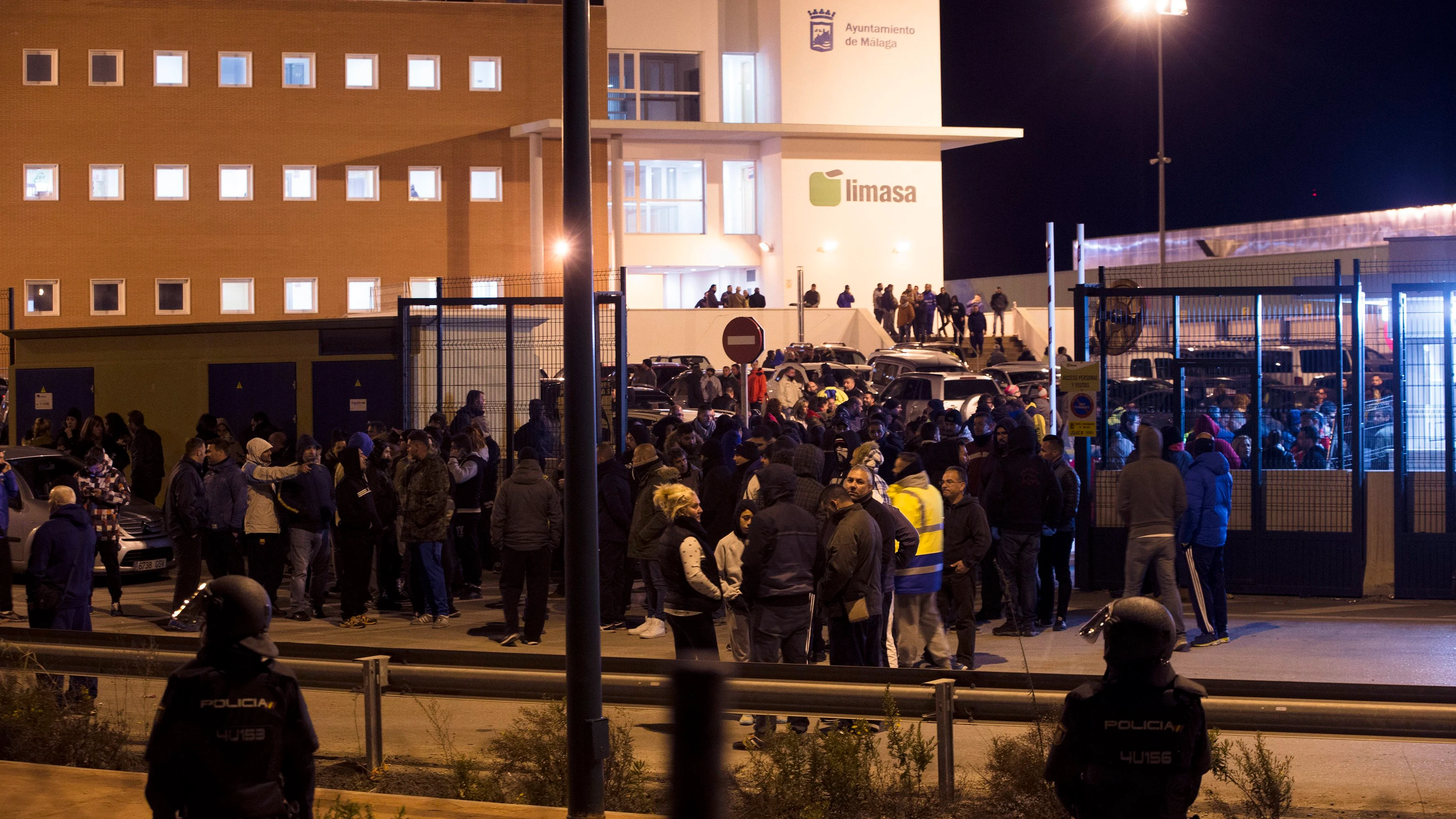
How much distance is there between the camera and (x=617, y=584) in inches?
552

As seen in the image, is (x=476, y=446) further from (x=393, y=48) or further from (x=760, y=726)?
(x=393, y=48)

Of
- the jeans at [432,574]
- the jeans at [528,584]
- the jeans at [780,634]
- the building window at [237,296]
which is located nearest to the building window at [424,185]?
the building window at [237,296]

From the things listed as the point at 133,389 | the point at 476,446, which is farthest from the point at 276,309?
the point at 476,446

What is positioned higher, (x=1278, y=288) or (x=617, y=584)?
(x=1278, y=288)

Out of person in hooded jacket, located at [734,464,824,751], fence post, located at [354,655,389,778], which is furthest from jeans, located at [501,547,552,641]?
fence post, located at [354,655,389,778]

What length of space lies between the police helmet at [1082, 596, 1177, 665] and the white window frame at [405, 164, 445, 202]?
38714 mm

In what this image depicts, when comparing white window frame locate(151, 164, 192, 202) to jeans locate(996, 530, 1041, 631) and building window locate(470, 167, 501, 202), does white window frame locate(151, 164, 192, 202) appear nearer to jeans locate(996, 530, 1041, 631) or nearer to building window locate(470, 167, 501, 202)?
building window locate(470, 167, 501, 202)

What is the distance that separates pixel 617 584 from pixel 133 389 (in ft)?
40.6

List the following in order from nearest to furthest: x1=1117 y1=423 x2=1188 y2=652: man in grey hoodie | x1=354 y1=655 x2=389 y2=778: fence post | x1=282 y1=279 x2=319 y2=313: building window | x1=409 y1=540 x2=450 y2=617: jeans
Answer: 1. x1=354 y1=655 x2=389 y2=778: fence post
2. x1=1117 y1=423 x2=1188 y2=652: man in grey hoodie
3. x1=409 y1=540 x2=450 y2=617: jeans
4. x1=282 y1=279 x2=319 y2=313: building window

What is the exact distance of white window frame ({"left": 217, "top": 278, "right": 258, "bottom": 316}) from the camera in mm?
40312

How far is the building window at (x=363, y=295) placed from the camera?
41219 mm

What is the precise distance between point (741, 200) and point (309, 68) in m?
13.6

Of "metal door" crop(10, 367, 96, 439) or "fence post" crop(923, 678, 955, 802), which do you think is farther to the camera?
"metal door" crop(10, 367, 96, 439)

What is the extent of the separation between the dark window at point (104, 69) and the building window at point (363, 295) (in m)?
8.21
